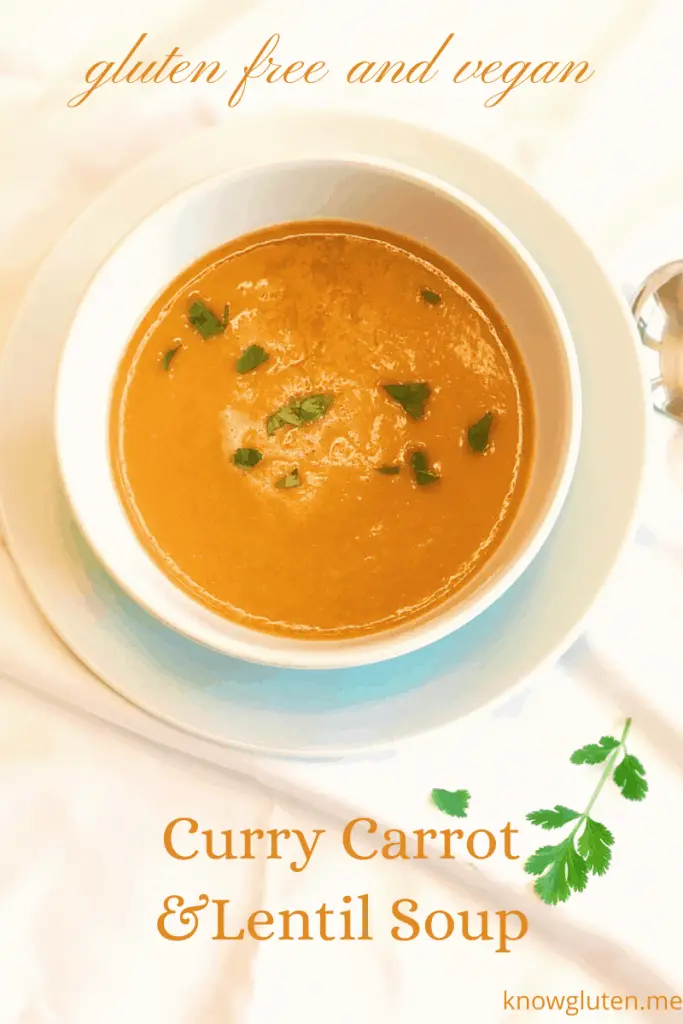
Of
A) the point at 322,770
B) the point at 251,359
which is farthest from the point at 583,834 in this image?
the point at 251,359

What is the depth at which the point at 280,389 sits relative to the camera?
155 centimetres

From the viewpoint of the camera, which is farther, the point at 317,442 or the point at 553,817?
the point at 553,817

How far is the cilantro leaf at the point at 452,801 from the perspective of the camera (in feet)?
5.40

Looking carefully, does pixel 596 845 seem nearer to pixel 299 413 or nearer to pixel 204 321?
pixel 299 413

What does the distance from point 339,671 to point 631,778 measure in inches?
25.6

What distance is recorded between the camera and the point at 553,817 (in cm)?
167

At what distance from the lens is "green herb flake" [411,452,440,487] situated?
1.52 metres

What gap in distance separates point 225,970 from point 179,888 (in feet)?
0.59

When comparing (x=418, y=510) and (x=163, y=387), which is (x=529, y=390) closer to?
(x=418, y=510)

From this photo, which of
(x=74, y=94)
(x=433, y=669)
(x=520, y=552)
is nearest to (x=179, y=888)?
(x=433, y=669)

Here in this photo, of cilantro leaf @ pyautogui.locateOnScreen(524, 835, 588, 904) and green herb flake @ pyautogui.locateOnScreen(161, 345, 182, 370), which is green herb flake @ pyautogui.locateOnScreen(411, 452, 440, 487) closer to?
green herb flake @ pyautogui.locateOnScreen(161, 345, 182, 370)

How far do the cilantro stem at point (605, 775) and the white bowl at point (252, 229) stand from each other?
492 millimetres

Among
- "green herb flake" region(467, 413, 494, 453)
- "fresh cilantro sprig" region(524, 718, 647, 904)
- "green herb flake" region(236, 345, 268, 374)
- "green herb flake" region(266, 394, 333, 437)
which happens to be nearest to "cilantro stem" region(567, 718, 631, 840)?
"fresh cilantro sprig" region(524, 718, 647, 904)

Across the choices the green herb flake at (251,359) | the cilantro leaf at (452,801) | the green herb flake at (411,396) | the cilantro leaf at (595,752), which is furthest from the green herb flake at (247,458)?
the cilantro leaf at (595,752)
